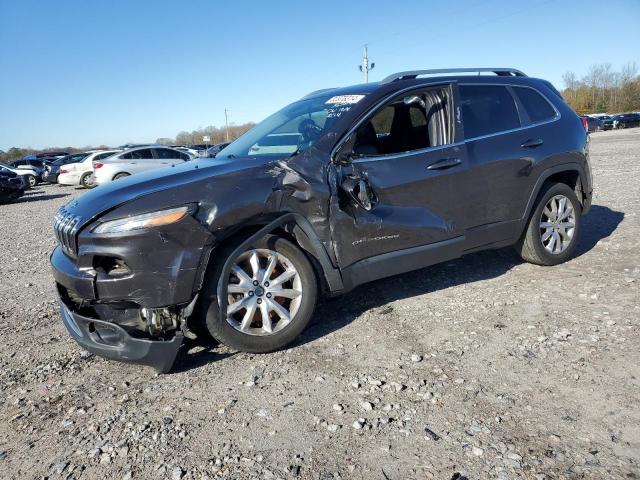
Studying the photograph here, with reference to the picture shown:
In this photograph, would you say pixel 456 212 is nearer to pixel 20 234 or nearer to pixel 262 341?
pixel 262 341

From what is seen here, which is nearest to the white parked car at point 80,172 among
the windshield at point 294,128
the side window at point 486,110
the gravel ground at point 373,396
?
the gravel ground at point 373,396

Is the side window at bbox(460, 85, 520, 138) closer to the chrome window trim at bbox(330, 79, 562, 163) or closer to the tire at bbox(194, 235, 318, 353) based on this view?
the chrome window trim at bbox(330, 79, 562, 163)

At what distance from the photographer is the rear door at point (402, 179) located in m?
3.67

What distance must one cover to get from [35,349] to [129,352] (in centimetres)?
131

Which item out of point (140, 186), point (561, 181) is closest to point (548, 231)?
point (561, 181)

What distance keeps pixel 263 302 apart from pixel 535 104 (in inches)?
→ 138

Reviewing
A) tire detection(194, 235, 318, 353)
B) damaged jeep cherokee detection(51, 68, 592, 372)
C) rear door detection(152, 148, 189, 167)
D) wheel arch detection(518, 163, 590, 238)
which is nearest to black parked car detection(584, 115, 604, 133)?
rear door detection(152, 148, 189, 167)

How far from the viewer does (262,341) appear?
3.41m

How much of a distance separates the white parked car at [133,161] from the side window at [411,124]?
45.7 feet

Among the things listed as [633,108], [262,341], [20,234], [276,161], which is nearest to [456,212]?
[276,161]

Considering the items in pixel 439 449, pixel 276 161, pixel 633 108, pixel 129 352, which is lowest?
pixel 439 449

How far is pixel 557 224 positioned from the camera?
16.6 ft

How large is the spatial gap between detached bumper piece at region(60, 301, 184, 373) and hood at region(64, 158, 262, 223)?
680mm

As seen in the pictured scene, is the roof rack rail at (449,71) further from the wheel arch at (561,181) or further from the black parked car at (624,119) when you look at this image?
the black parked car at (624,119)
